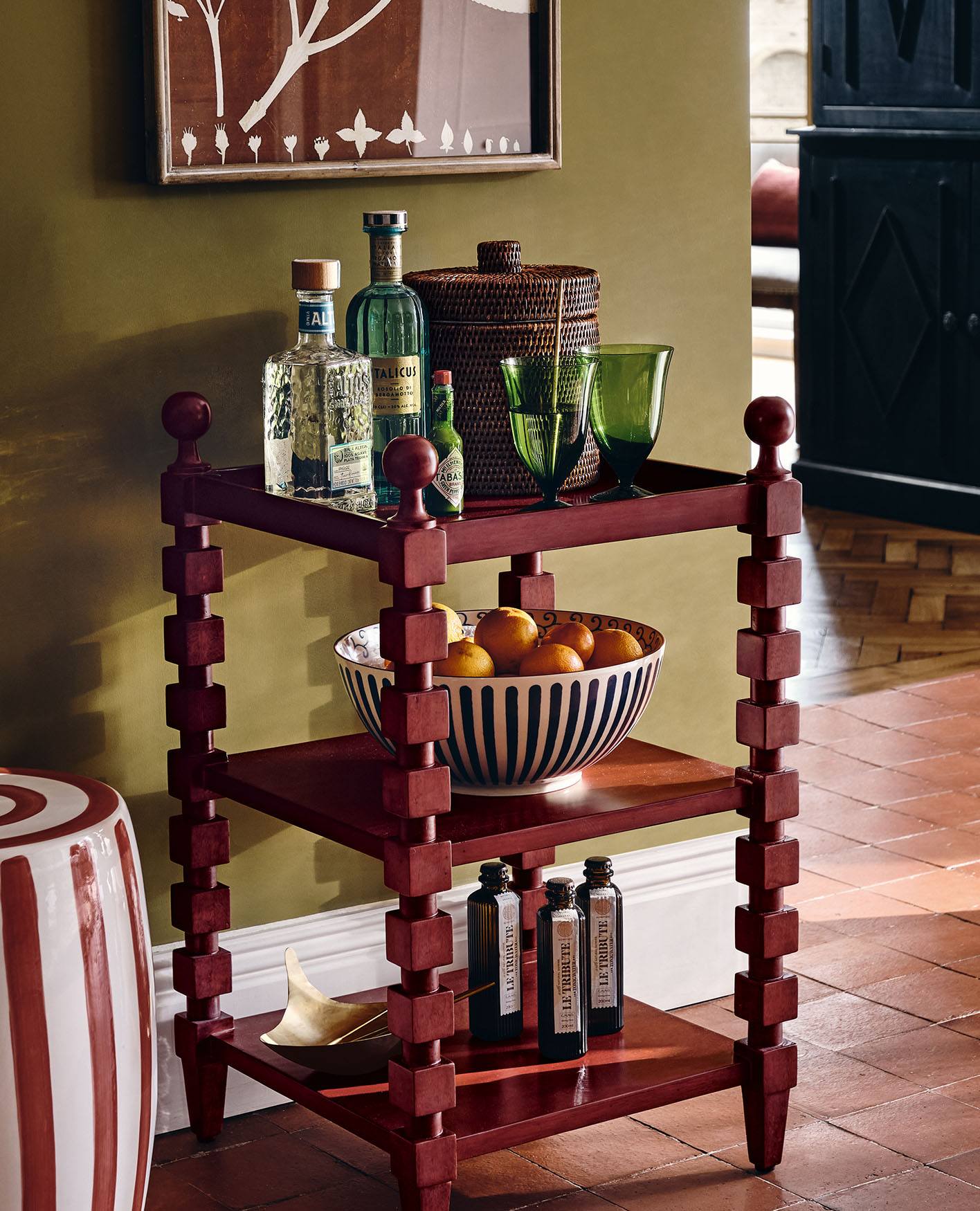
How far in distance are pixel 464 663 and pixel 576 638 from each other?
147 mm

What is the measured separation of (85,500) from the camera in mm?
2277

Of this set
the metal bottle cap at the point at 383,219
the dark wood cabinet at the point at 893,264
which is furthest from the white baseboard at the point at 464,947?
the dark wood cabinet at the point at 893,264

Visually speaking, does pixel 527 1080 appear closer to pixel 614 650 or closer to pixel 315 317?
pixel 614 650

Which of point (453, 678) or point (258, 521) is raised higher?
point (258, 521)

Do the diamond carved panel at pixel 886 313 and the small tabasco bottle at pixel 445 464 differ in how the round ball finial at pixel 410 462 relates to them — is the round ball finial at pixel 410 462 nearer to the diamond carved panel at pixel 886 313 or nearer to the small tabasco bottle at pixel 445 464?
the small tabasco bottle at pixel 445 464

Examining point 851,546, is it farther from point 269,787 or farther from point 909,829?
point 269,787

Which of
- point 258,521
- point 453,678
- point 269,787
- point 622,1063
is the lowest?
point 622,1063

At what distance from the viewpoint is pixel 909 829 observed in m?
3.54

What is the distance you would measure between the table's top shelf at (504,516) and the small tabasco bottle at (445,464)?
0.08ft

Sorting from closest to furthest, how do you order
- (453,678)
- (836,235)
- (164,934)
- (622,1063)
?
1. (453,678)
2. (622,1063)
3. (164,934)
4. (836,235)

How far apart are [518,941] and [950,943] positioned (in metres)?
1.00

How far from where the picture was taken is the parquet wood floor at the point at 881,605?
15.1ft

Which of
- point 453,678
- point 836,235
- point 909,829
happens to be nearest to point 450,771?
point 453,678

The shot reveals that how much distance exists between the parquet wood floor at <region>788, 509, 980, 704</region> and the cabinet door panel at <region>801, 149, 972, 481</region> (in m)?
0.30
